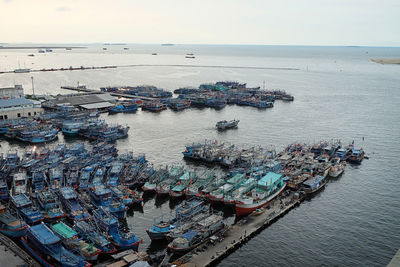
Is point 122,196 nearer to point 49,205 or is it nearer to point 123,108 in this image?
point 49,205

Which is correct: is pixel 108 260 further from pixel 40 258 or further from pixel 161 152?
pixel 161 152

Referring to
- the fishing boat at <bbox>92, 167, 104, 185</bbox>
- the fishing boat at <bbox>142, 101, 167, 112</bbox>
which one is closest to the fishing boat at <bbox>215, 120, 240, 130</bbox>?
the fishing boat at <bbox>142, 101, 167, 112</bbox>

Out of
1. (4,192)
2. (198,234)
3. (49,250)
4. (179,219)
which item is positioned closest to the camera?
(49,250)

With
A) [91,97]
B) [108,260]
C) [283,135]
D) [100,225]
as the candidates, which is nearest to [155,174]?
[100,225]

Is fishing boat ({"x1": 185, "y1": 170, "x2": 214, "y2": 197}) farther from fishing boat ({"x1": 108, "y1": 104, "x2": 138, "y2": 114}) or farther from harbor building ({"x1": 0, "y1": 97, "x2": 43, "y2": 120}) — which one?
harbor building ({"x1": 0, "y1": 97, "x2": 43, "y2": 120})

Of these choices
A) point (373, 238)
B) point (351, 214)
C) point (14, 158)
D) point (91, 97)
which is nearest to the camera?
point (373, 238)

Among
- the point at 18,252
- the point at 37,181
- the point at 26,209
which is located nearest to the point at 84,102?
the point at 37,181

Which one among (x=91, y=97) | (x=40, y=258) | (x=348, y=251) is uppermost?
(x=91, y=97)
